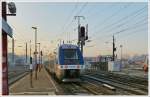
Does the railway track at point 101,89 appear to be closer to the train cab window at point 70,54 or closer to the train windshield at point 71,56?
the train windshield at point 71,56

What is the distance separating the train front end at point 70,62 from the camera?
33625 millimetres

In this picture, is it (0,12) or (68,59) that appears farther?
(68,59)

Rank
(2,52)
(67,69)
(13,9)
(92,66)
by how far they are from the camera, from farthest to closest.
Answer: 1. (92,66)
2. (67,69)
3. (13,9)
4. (2,52)

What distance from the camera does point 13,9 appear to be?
17.2 meters

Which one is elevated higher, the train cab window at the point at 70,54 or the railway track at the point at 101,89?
the train cab window at the point at 70,54

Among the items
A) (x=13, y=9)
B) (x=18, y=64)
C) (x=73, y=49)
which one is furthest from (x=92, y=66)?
(x=13, y=9)

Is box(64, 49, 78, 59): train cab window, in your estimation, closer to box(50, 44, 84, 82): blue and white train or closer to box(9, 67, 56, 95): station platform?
box(50, 44, 84, 82): blue and white train

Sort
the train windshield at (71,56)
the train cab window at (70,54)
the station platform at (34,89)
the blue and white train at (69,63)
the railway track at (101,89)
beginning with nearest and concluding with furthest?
the station platform at (34,89) < the railway track at (101,89) < the blue and white train at (69,63) < the train windshield at (71,56) < the train cab window at (70,54)

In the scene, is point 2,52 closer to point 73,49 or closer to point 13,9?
point 13,9

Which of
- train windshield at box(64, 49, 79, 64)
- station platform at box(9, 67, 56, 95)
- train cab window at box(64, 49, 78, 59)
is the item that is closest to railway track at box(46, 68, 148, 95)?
station platform at box(9, 67, 56, 95)

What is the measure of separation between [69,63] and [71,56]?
68cm

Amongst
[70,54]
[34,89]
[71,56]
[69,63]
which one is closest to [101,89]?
[34,89]

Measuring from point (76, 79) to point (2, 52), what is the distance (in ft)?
65.5

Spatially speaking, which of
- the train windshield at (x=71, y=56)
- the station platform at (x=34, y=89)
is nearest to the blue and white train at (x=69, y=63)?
the train windshield at (x=71, y=56)
